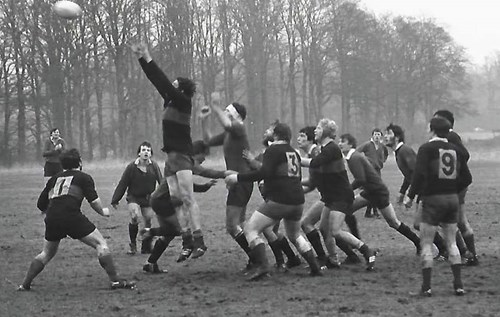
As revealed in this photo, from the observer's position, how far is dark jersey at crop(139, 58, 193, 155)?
9.71 meters

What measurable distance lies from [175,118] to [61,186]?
1568mm

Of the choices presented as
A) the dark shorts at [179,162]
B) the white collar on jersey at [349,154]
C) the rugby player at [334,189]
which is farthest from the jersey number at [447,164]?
the dark shorts at [179,162]

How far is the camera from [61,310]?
830 cm

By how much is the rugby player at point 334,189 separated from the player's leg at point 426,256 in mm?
1725

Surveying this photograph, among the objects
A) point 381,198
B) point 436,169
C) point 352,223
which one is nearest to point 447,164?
point 436,169

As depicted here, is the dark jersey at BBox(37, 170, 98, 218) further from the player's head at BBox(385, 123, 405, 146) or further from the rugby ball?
the player's head at BBox(385, 123, 405, 146)

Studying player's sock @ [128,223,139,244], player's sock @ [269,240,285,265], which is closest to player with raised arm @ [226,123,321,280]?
player's sock @ [269,240,285,265]

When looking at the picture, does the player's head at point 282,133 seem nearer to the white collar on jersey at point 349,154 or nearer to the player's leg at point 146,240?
the white collar on jersey at point 349,154

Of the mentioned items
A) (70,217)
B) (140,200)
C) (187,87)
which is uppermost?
(187,87)

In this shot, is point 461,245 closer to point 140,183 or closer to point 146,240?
point 146,240

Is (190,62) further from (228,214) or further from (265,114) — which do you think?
(228,214)

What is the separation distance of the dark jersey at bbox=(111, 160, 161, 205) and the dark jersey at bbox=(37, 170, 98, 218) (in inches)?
122

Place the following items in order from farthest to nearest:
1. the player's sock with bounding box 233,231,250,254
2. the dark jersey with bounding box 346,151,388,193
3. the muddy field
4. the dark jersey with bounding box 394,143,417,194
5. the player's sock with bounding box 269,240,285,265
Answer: the dark jersey with bounding box 394,143,417,194 → the dark jersey with bounding box 346,151,388,193 → the player's sock with bounding box 269,240,285,265 → the player's sock with bounding box 233,231,250,254 → the muddy field

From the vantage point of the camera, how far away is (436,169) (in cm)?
856
